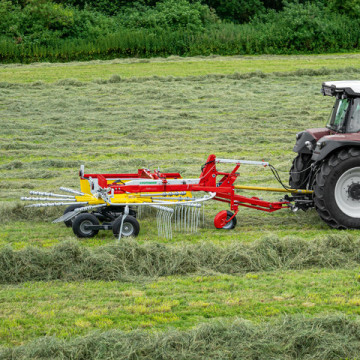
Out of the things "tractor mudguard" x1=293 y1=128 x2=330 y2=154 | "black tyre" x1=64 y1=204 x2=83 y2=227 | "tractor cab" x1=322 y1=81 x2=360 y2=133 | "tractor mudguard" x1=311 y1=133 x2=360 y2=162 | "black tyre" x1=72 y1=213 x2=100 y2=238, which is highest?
"tractor cab" x1=322 y1=81 x2=360 y2=133

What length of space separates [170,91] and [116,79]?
255 cm

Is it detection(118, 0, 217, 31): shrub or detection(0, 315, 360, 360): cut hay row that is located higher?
detection(0, 315, 360, 360): cut hay row

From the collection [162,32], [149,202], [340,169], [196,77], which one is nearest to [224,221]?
[149,202]

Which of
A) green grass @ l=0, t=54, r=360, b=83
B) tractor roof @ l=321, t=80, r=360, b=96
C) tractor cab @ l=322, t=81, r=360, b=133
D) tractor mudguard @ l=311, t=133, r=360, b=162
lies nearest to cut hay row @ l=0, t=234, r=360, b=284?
tractor mudguard @ l=311, t=133, r=360, b=162

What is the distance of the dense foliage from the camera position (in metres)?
27.7

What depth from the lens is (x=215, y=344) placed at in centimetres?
515

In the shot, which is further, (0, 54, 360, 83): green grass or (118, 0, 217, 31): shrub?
(118, 0, 217, 31): shrub

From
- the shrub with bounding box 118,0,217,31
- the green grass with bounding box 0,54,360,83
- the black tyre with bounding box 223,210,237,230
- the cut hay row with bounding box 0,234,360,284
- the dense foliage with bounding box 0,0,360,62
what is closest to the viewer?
the cut hay row with bounding box 0,234,360,284

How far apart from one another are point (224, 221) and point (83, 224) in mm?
1821

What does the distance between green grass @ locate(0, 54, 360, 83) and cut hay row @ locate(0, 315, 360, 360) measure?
16468mm

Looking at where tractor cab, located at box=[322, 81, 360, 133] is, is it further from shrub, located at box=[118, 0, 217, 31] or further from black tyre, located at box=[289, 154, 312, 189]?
shrub, located at box=[118, 0, 217, 31]

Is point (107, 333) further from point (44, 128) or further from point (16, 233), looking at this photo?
point (44, 128)

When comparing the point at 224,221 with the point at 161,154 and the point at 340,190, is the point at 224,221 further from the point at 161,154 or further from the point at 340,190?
the point at 161,154

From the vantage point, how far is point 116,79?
2038 centimetres
